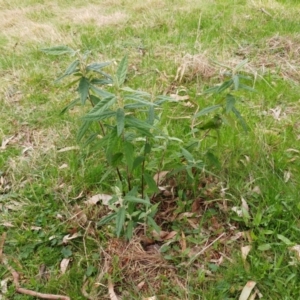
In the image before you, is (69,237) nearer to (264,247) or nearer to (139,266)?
(139,266)

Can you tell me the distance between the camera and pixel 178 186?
78.7 inches

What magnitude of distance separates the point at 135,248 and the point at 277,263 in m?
0.63

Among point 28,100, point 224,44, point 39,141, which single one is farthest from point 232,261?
point 224,44

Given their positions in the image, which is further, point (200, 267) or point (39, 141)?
point (39, 141)

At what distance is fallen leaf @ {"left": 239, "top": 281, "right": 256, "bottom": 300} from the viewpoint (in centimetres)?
148

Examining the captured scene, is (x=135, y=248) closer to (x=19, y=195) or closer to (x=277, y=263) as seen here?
(x=277, y=263)

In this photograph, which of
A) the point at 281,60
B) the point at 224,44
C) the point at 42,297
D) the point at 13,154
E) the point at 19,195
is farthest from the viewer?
the point at 224,44

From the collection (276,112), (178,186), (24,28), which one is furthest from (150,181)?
(24,28)

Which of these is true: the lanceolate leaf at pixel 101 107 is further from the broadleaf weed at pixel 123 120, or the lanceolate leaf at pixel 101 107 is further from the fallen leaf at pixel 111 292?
the fallen leaf at pixel 111 292

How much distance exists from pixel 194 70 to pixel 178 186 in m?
1.46

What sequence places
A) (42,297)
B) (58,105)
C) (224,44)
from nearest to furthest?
(42,297)
(58,105)
(224,44)

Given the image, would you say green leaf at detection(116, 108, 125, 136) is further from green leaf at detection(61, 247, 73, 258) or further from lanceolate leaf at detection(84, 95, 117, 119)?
green leaf at detection(61, 247, 73, 258)

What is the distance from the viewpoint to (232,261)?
163 cm

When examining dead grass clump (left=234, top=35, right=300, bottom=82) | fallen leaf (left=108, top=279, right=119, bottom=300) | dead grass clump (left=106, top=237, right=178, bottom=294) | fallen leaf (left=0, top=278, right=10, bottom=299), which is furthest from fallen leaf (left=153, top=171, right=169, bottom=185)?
dead grass clump (left=234, top=35, right=300, bottom=82)
